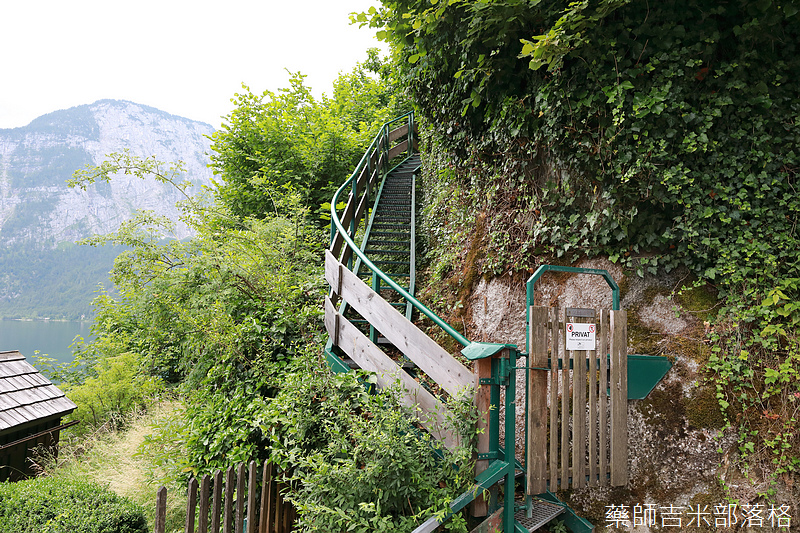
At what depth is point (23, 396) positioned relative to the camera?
7.64 meters

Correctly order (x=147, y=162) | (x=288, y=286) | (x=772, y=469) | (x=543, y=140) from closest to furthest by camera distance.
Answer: (x=772, y=469) → (x=543, y=140) → (x=288, y=286) → (x=147, y=162)

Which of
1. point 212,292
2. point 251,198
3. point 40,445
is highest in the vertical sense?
point 251,198

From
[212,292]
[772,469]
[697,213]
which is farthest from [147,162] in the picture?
[772,469]

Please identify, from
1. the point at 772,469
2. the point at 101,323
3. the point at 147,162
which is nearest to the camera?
the point at 772,469

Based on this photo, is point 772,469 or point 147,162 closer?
point 772,469

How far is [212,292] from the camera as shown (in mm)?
6203

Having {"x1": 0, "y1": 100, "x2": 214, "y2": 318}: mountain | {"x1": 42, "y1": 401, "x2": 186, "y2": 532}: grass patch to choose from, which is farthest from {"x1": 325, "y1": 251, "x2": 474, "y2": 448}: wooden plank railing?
{"x1": 0, "y1": 100, "x2": 214, "y2": 318}: mountain

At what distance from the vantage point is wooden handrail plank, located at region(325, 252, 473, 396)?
115 inches

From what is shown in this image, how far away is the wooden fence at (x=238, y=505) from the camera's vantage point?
2781 mm

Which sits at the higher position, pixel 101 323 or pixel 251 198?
pixel 251 198

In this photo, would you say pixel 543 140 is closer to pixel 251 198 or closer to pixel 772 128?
pixel 772 128

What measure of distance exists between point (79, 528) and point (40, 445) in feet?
19.3

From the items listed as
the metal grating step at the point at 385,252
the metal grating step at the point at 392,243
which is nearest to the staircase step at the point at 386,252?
the metal grating step at the point at 385,252

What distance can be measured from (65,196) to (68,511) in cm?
14221
